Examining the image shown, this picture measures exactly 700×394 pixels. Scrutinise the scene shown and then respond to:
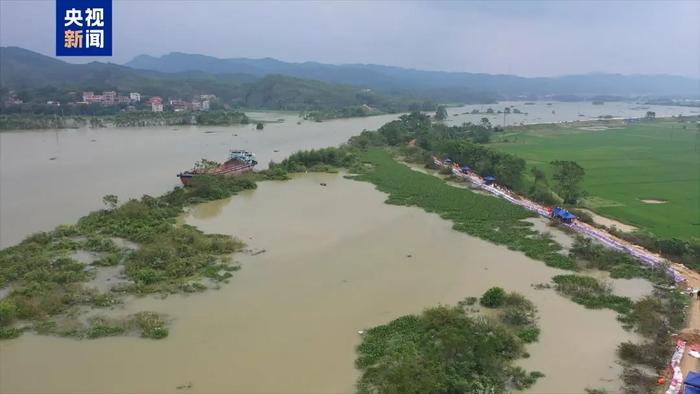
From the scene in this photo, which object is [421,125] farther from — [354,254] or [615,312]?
[615,312]

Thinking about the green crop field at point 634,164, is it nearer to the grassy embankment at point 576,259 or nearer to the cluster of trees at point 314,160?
the grassy embankment at point 576,259

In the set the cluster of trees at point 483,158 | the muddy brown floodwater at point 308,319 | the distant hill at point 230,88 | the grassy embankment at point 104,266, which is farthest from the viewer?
the distant hill at point 230,88

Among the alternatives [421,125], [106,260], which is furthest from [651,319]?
[421,125]

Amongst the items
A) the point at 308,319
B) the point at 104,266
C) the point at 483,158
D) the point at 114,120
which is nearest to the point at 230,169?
the point at 104,266

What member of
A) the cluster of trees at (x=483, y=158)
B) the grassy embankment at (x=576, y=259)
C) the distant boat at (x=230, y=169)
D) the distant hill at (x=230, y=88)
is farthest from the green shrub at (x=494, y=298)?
the distant hill at (x=230, y=88)

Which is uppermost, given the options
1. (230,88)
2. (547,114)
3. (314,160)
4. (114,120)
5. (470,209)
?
(230,88)

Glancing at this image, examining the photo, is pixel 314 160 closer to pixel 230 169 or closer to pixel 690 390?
pixel 230 169

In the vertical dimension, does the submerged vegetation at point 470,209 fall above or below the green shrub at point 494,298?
above

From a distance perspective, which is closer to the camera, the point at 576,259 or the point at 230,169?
the point at 576,259
